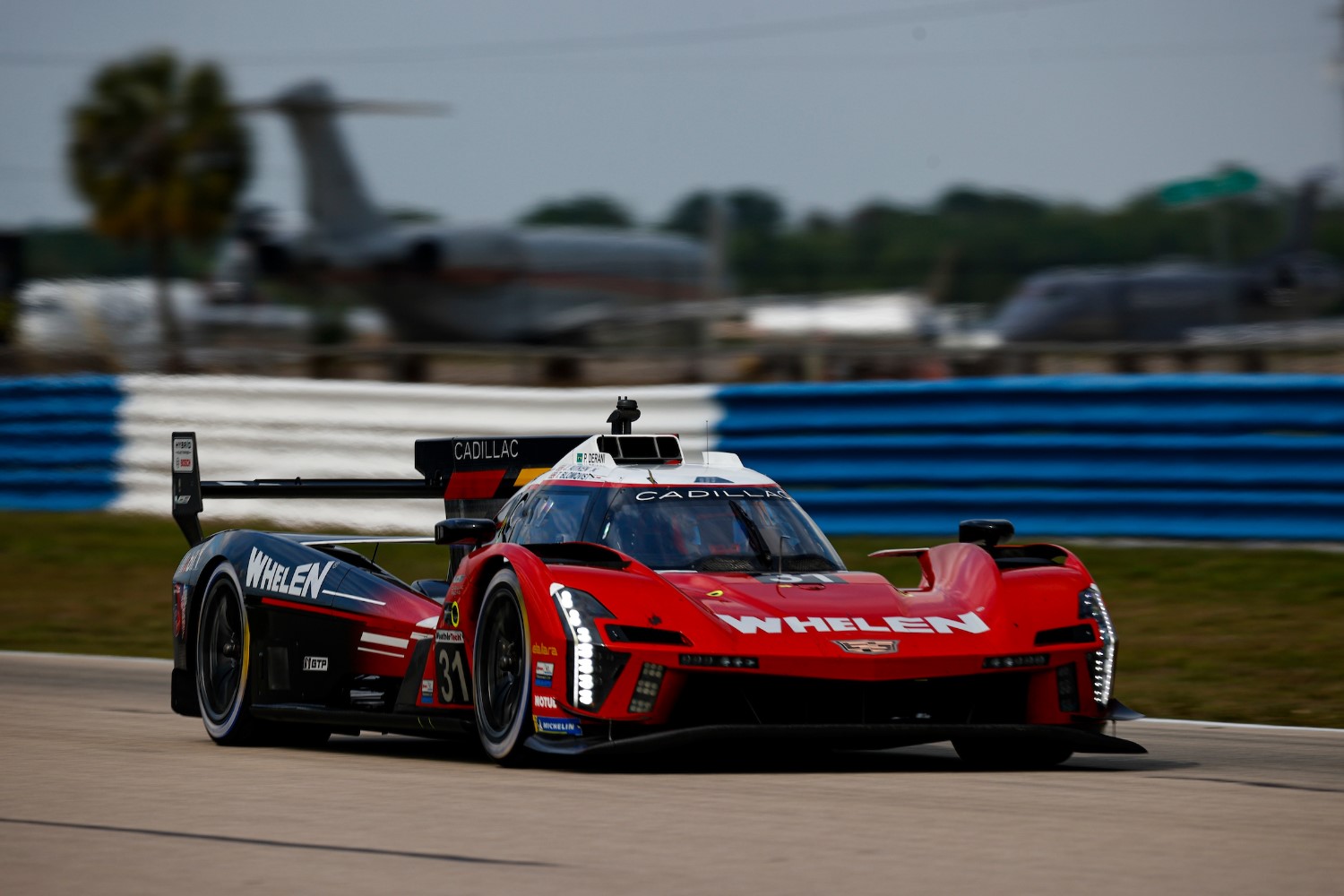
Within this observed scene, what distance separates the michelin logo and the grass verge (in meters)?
4.54

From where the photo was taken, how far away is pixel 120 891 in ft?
16.2

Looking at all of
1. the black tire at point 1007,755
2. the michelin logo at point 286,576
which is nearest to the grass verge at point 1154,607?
the black tire at point 1007,755

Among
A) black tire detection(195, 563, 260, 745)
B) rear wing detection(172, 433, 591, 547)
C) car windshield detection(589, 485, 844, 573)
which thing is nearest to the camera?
car windshield detection(589, 485, 844, 573)

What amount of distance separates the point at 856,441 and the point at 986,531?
811 cm

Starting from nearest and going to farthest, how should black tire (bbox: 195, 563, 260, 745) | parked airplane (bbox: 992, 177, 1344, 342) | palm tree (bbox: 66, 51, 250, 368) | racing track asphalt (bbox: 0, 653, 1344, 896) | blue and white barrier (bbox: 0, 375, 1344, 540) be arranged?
racing track asphalt (bbox: 0, 653, 1344, 896), black tire (bbox: 195, 563, 260, 745), blue and white barrier (bbox: 0, 375, 1344, 540), parked airplane (bbox: 992, 177, 1344, 342), palm tree (bbox: 66, 51, 250, 368)

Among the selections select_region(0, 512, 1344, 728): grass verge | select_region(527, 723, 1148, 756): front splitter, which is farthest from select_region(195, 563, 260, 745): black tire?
select_region(0, 512, 1344, 728): grass verge

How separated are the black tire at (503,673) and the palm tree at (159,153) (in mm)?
42085

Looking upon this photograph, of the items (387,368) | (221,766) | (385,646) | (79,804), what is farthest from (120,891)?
(387,368)

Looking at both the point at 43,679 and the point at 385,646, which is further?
the point at 43,679

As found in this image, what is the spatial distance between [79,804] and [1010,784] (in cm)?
311

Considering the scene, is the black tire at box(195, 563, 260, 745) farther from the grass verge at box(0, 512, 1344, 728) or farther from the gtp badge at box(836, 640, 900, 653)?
the grass verge at box(0, 512, 1344, 728)

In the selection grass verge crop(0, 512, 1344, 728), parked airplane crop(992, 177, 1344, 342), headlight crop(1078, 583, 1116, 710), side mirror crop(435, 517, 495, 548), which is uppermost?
parked airplane crop(992, 177, 1344, 342)

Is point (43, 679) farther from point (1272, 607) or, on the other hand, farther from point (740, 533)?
point (1272, 607)

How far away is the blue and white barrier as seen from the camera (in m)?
14.7
